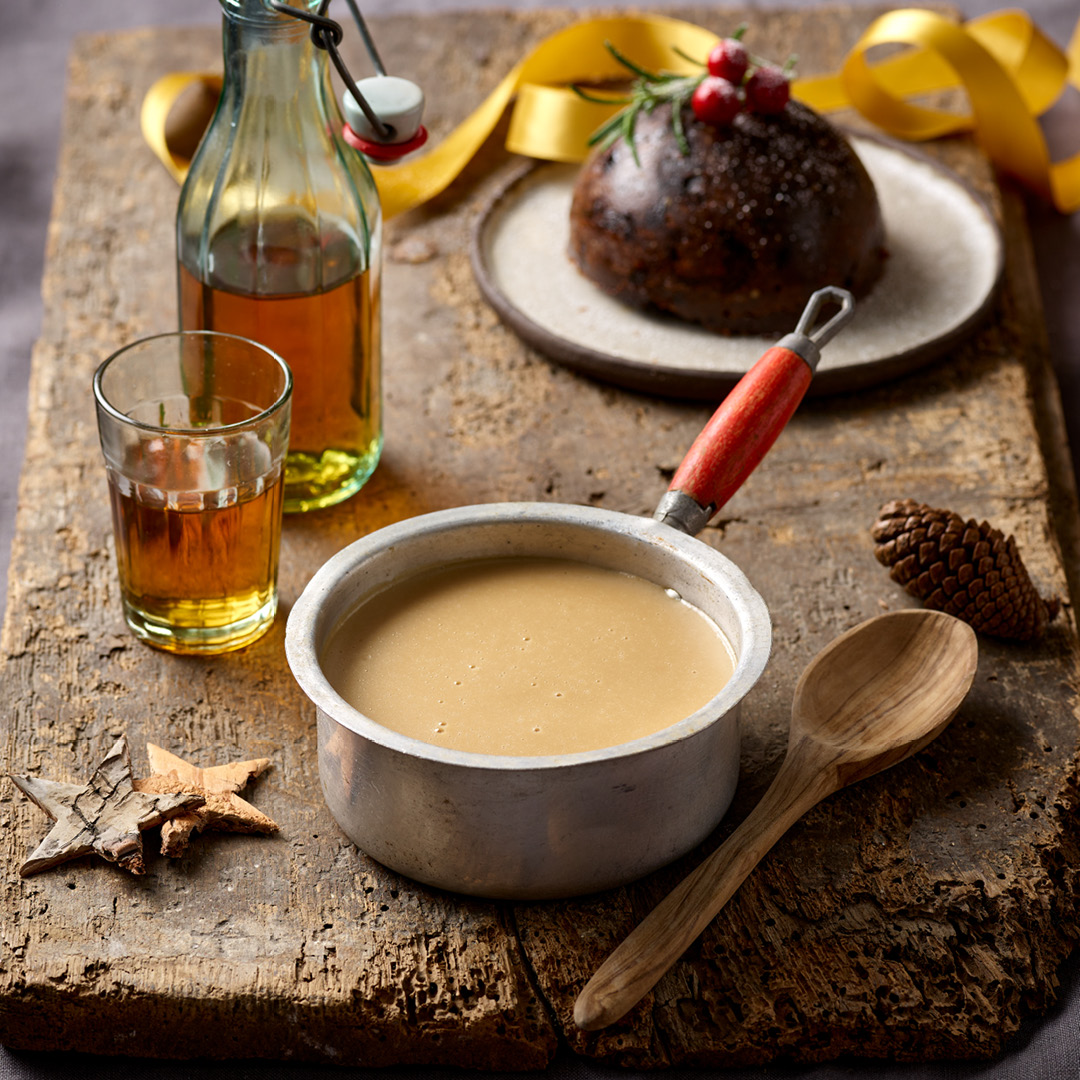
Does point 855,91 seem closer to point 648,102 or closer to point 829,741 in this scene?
point 648,102

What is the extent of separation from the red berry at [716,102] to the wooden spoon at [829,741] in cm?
59

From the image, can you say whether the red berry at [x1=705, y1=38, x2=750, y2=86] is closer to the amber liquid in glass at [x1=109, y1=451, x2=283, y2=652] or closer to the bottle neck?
the bottle neck

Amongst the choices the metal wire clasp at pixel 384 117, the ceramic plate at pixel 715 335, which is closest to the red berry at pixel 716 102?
the ceramic plate at pixel 715 335

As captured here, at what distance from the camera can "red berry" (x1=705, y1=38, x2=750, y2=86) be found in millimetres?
1464

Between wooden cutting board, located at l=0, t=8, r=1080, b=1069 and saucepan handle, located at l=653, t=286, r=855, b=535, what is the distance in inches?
6.4

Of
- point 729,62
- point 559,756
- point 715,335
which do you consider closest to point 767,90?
point 729,62

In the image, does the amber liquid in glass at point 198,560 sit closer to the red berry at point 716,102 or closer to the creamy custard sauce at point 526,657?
the creamy custard sauce at point 526,657

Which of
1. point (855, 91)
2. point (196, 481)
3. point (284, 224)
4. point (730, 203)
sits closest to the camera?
point (196, 481)

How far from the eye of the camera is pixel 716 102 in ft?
4.81

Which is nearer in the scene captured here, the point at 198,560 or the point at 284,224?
the point at 198,560

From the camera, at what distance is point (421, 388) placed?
1.49 meters

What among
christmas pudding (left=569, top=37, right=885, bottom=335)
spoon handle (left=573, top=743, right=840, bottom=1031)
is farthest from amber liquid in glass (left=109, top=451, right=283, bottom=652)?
christmas pudding (left=569, top=37, right=885, bottom=335)

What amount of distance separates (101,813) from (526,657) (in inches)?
12.0

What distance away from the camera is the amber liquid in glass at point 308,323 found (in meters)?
1.23
